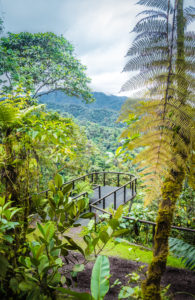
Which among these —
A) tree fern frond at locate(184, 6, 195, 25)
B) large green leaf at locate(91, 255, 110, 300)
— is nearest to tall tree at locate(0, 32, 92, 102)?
tree fern frond at locate(184, 6, 195, 25)

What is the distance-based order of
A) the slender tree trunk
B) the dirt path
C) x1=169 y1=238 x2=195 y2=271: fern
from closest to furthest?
the slender tree trunk, the dirt path, x1=169 y1=238 x2=195 y2=271: fern

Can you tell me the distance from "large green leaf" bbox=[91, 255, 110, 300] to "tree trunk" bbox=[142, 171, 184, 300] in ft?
1.92

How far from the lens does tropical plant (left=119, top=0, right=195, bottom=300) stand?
86cm

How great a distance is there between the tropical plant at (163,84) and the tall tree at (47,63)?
7.86 meters

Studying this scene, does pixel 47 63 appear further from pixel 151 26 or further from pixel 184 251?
pixel 184 251

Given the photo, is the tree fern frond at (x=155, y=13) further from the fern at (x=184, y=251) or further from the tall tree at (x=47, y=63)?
the tall tree at (x=47, y=63)

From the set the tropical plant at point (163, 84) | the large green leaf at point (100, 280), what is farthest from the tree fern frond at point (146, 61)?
the large green leaf at point (100, 280)

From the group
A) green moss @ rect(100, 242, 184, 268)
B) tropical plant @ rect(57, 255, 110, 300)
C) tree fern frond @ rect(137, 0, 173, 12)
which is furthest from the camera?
green moss @ rect(100, 242, 184, 268)

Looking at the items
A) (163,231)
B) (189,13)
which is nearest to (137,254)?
(163,231)

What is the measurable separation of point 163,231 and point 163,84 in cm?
92

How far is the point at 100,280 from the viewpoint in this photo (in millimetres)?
675

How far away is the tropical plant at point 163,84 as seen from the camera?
0.86 m

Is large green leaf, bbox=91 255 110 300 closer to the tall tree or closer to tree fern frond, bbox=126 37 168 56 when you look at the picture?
tree fern frond, bbox=126 37 168 56

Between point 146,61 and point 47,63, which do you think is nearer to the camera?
point 146,61
